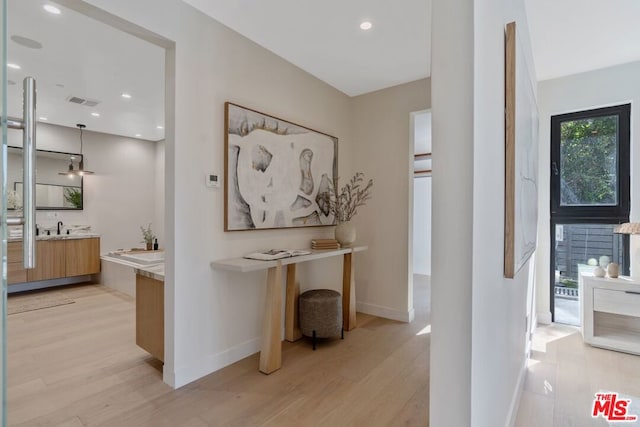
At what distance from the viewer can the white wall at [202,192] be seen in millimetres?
2090

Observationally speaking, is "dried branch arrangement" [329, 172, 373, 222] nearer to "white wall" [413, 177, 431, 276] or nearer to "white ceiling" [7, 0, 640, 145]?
"white ceiling" [7, 0, 640, 145]

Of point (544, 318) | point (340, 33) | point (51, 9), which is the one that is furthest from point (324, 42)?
point (544, 318)

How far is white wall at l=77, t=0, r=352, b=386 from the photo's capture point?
2090 mm

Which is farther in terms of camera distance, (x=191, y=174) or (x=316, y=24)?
(x=316, y=24)

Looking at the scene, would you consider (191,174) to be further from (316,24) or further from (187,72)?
(316,24)

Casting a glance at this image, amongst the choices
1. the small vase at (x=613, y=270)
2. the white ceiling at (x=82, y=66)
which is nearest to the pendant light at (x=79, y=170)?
the white ceiling at (x=82, y=66)

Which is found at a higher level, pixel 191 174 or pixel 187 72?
pixel 187 72

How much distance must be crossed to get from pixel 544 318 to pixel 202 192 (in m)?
3.70

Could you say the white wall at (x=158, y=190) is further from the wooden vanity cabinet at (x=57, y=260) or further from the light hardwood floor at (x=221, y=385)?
the light hardwood floor at (x=221, y=385)

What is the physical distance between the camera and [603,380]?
7.33ft

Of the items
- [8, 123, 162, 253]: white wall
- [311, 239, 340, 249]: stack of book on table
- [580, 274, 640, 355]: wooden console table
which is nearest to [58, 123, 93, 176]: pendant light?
[8, 123, 162, 253]: white wall

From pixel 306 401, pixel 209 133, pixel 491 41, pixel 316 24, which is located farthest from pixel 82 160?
pixel 491 41

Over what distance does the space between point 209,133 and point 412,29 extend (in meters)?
1.75

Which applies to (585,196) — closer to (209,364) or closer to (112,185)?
(209,364)
